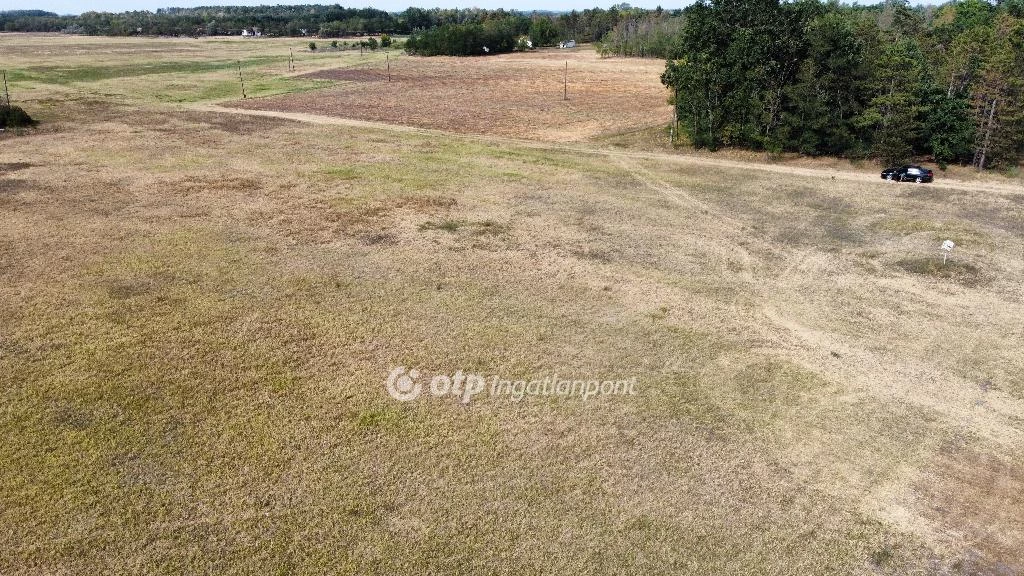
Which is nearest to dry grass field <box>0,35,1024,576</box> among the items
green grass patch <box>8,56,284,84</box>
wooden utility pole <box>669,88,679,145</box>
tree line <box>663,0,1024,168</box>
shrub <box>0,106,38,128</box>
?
tree line <box>663,0,1024,168</box>

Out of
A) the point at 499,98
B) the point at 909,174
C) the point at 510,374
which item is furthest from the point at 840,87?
the point at 499,98

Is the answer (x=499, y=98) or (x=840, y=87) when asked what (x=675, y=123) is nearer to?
(x=840, y=87)

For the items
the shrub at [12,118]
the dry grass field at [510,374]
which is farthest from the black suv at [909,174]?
the shrub at [12,118]

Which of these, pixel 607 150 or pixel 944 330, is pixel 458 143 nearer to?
pixel 607 150

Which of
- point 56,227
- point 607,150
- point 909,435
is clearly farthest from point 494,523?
point 607,150

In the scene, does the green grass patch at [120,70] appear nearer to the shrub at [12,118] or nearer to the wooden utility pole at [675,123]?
the shrub at [12,118]

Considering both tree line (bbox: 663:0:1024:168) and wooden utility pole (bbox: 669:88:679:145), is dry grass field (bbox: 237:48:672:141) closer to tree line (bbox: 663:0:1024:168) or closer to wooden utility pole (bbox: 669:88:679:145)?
wooden utility pole (bbox: 669:88:679:145)
